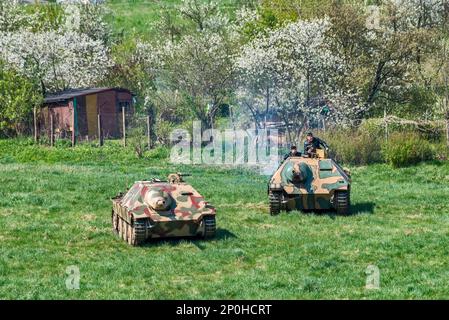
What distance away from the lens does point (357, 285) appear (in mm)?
13711

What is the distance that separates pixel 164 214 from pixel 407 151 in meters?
16.7

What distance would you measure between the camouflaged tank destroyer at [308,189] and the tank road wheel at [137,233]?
509 centimetres

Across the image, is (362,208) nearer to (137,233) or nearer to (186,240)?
(186,240)

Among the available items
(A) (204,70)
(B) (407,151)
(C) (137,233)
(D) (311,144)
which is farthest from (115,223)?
(A) (204,70)

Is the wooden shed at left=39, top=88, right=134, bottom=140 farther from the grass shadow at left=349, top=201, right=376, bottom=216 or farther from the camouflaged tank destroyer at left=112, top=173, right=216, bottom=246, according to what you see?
the camouflaged tank destroyer at left=112, top=173, right=216, bottom=246

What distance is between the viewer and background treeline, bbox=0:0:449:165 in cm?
3566

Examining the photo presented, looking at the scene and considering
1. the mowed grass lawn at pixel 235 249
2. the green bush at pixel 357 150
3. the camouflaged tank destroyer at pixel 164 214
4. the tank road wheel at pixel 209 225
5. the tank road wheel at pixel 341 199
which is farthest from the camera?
the green bush at pixel 357 150

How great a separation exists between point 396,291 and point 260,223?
7.88 m

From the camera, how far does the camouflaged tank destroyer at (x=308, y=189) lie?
70.4 ft

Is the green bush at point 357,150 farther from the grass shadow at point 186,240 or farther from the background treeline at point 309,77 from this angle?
the grass shadow at point 186,240

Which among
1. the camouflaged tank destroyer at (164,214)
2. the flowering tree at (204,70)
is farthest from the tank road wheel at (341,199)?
the flowering tree at (204,70)

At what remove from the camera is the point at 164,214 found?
17703mm

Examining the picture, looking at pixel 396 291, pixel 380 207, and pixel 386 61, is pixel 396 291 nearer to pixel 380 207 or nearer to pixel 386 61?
pixel 380 207

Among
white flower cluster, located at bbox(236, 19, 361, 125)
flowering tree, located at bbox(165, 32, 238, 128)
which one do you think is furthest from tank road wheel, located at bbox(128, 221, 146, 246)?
flowering tree, located at bbox(165, 32, 238, 128)
